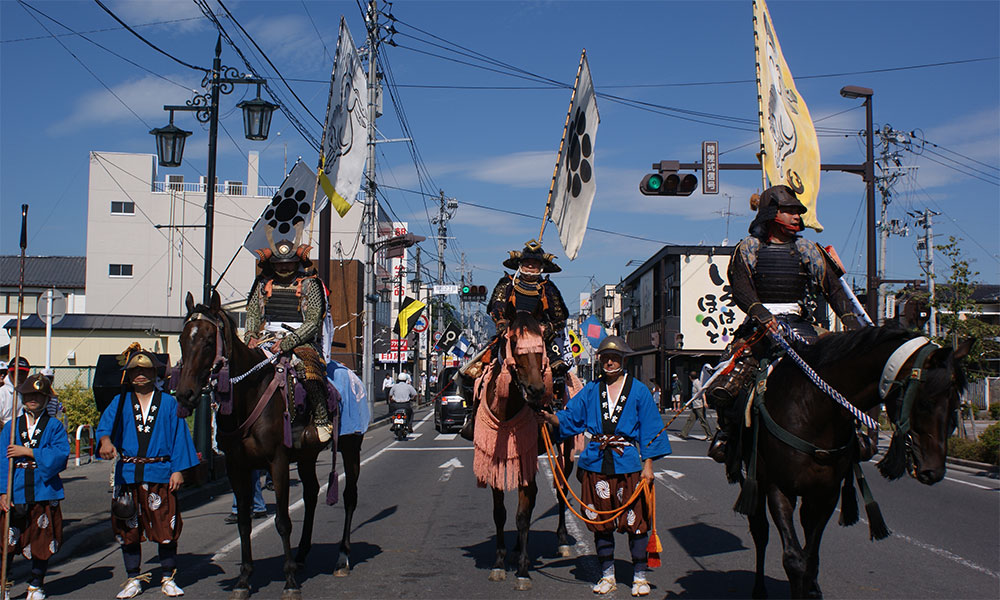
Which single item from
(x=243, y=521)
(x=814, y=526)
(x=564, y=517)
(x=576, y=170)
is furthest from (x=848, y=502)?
(x=243, y=521)

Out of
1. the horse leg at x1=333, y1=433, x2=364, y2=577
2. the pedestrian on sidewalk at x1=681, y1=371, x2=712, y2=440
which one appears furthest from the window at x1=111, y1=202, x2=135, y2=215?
the horse leg at x1=333, y1=433, x2=364, y2=577

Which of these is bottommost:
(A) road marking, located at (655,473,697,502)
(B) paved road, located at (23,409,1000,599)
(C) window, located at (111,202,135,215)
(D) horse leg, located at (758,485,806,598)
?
(A) road marking, located at (655,473,697,502)

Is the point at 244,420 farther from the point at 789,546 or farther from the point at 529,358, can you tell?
the point at 789,546

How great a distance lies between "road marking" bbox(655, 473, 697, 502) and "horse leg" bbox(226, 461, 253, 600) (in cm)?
721

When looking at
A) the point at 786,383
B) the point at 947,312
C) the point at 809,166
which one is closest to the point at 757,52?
the point at 809,166

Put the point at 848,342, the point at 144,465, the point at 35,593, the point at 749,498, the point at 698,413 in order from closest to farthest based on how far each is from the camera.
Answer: the point at 848,342
the point at 749,498
the point at 35,593
the point at 144,465
the point at 698,413

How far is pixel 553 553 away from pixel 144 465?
413 centimetres

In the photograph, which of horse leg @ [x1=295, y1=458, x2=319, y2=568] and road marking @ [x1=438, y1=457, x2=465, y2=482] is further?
road marking @ [x1=438, y1=457, x2=465, y2=482]

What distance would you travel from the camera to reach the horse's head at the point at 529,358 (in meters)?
6.53

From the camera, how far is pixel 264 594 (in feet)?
22.7

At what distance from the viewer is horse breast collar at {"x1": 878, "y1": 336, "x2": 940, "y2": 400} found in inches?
193

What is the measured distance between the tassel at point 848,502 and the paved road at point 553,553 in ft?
3.23

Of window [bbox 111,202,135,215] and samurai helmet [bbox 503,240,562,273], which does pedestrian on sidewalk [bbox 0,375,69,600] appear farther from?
window [bbox 111,202,135,215]

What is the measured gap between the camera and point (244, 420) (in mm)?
7117
